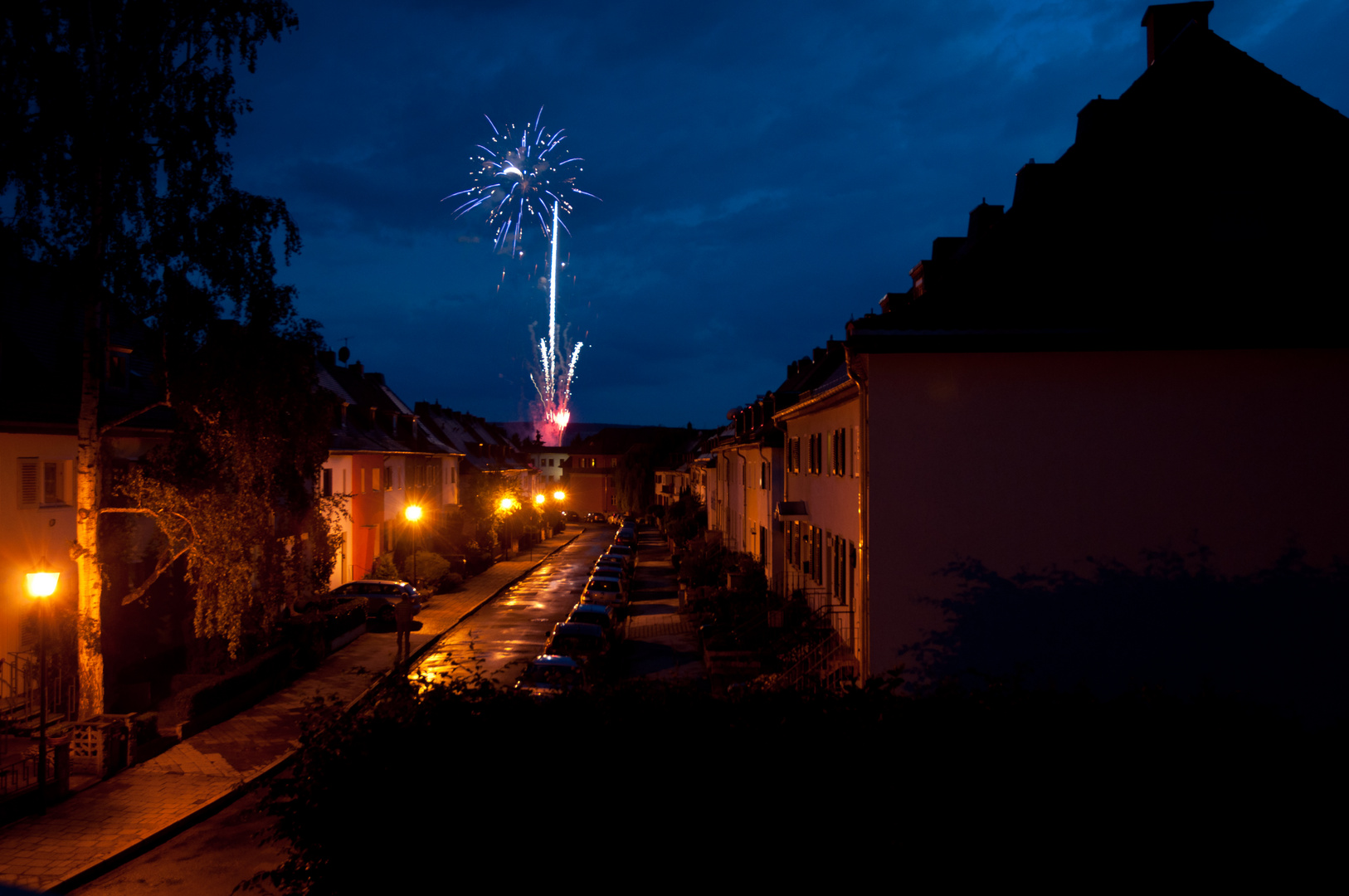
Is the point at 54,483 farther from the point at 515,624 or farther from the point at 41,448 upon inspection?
the point at 515,624

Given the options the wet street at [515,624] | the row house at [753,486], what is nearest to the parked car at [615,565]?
the wet street at [515,624]

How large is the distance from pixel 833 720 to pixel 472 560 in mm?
37114

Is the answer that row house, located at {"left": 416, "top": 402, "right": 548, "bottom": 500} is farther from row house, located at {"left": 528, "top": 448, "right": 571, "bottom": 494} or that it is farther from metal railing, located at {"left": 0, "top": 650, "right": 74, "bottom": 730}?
metal railing, located at {"left": 0, "top": 650, "right": 74, "bottom": 730}

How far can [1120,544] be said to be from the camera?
1232 centimetres

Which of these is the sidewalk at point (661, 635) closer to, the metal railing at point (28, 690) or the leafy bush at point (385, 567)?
the leafy bush at point (385, 567)

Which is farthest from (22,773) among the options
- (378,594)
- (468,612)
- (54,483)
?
(468,612)

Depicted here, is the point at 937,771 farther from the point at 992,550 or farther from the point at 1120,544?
the point at 1120,544

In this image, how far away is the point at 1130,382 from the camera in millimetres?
12352

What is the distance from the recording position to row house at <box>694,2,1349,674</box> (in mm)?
12180

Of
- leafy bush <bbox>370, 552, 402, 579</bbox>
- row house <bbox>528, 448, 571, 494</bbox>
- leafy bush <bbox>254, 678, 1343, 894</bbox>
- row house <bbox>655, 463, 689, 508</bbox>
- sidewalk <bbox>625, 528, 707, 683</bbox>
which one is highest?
row house <bbox>528, 448, 571, 494</bbox>

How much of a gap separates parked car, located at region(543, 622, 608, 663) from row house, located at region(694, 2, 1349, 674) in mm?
8159

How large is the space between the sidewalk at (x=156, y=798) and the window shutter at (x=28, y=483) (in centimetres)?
567

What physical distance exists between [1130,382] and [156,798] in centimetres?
1558

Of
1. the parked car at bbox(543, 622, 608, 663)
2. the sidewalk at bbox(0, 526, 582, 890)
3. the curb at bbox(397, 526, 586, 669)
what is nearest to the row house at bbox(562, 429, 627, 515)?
the curb at bbox(397, 526, 586, 669)
